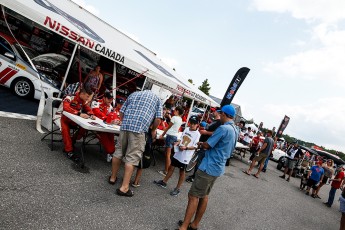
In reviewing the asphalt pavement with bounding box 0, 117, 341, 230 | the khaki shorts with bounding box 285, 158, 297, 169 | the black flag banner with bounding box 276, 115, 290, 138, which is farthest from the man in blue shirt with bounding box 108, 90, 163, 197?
the black flag banner with bounding box 276, 115, 290, 138

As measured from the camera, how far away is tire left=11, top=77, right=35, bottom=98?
317 inches

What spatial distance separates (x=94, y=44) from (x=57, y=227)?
4.50 meters

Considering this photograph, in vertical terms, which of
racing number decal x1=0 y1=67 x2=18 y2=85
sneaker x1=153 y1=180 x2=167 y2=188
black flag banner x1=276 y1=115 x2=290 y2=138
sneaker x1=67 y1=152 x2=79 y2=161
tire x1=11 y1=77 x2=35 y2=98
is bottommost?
sneaker x1=153 y1=180 x2=167 y2=188

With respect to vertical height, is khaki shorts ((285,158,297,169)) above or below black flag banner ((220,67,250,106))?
below

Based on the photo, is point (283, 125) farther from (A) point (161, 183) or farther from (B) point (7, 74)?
(B) point (7, 74)

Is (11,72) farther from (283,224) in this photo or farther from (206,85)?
(206,85)

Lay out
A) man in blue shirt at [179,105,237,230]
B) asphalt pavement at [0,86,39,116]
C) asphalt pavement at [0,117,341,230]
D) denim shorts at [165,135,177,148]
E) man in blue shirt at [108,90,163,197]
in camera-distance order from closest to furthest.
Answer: asphalt pavement at [0,117,341,230] < man in blue shirt at [179,105,237,230] < man in blue shirt at [108,90,163,197] < denim shorts at [165,135,177,148] < asphalt pavement at [0,86,39,116]

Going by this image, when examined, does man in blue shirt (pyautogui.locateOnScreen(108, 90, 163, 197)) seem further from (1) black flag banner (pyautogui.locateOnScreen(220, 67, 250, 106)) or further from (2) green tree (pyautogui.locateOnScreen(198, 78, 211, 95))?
(2) green tree (pyautogui.locateOnScreen(198, 78, 211, 95))

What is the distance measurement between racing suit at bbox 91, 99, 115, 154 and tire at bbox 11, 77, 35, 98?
8.89 ft

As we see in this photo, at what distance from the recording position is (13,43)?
8.05 meters

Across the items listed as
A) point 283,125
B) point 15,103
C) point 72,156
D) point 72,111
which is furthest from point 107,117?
point 283,125

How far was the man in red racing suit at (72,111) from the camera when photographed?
4.86 m

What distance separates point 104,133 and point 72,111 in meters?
0.77

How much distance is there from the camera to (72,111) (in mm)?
5047
